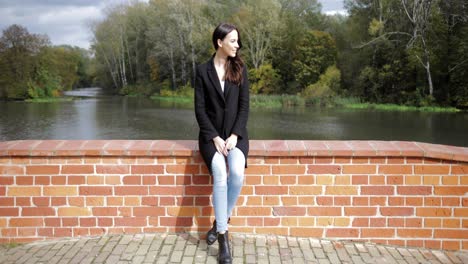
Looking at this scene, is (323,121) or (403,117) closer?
(323,121)

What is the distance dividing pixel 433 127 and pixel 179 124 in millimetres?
11857

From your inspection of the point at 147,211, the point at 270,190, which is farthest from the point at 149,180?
the point at 270,190

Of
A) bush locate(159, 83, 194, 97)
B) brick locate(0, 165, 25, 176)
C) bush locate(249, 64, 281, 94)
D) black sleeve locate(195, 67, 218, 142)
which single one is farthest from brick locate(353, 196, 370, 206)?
bush locate(159, 83, 194, 97)

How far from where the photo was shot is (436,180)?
108 inches

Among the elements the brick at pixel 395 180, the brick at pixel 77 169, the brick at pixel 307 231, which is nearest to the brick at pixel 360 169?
the brick at pixel 395 180

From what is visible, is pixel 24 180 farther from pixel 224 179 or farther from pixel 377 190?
pixel 377 190

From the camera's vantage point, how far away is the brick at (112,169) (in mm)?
2771

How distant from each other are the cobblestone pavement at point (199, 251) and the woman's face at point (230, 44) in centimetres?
120

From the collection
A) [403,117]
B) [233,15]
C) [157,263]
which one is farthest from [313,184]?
[233,15]

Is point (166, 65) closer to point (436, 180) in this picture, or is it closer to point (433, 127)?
point (433, 127)

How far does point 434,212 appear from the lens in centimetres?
277

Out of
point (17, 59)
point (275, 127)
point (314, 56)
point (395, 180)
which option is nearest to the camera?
point (395, 180)

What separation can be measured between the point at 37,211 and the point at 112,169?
0.56 metres

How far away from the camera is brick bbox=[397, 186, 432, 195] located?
275 cm
